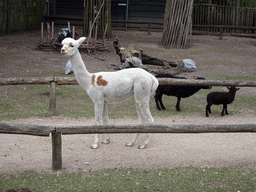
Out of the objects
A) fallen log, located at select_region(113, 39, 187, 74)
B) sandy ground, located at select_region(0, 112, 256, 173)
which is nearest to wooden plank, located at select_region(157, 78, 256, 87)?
sandy ground, located at select_region(0, 112, 256, 173)

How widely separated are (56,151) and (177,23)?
487 inches

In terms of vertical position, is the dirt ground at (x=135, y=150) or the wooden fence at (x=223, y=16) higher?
the wooden fence at (x=223, y=16)

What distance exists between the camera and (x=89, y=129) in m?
4.54

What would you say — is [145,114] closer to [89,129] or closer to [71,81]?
[89,129]

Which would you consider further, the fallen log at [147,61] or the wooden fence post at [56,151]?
the fallen log at [147,61]

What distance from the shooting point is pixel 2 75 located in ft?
35.6

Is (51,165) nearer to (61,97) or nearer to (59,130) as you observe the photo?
(59,130)

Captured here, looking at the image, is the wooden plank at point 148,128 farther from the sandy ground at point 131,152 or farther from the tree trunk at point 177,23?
the tree trunk at point 177,23

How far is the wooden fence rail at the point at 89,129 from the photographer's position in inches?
175

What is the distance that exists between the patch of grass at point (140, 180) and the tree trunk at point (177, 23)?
38.9 feet

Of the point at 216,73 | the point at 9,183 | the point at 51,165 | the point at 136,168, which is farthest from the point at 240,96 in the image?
the point at 9,183

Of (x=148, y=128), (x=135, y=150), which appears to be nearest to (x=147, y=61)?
(x=135, y=150)

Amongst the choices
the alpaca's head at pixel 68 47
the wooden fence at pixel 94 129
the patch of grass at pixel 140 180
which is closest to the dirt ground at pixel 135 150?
the patch of grass at pixel 140 180

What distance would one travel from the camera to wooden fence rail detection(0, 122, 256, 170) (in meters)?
4.43
